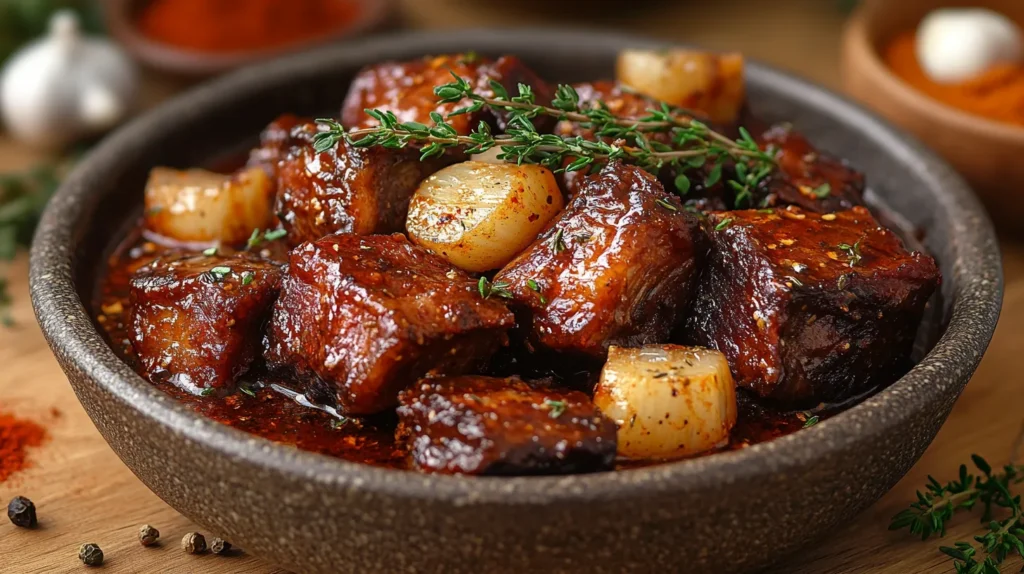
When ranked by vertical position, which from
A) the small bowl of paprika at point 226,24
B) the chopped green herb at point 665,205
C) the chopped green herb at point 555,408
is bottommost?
the small bowl of paprika at point 226,24

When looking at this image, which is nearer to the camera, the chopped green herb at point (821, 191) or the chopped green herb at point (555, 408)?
the chopped green herb at point (555, 408)

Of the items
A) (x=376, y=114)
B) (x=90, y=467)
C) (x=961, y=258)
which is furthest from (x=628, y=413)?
(x=90, y=467)

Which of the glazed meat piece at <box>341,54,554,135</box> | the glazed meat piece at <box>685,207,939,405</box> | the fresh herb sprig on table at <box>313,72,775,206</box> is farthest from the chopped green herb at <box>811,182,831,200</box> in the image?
the glazed meat piece at <box>341,54,554,135</box>

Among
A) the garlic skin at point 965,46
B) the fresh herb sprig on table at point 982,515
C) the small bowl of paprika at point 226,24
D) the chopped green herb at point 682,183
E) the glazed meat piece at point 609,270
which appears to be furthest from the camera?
the small bowl of paprika at point 226,24

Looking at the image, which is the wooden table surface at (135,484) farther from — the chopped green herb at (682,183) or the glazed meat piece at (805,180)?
the chopped green herb at (682,183)

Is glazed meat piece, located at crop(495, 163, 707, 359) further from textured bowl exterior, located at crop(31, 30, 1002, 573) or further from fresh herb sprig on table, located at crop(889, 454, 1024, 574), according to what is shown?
fresh herb sprig on table, located at crop(889, 454, 1024, 574)

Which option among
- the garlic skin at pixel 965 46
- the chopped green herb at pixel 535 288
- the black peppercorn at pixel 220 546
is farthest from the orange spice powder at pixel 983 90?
the black peppercorn at pixel 220 546

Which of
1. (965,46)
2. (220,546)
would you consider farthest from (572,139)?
(965,46)

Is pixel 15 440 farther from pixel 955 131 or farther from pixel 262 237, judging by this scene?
pixel 955 131

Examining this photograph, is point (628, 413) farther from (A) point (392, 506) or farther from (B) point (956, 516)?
(B) point (956, 516)
